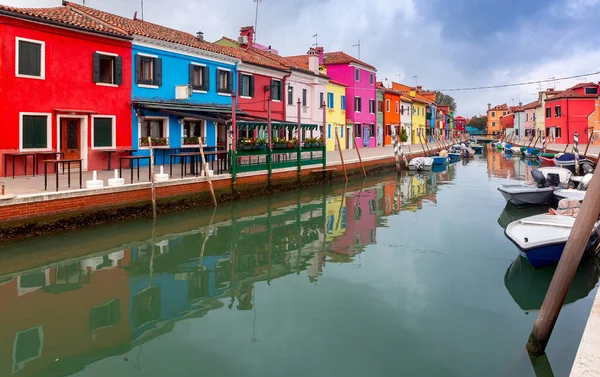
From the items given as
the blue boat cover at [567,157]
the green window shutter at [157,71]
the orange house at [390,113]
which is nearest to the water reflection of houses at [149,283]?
the green window shutter at [157,71]

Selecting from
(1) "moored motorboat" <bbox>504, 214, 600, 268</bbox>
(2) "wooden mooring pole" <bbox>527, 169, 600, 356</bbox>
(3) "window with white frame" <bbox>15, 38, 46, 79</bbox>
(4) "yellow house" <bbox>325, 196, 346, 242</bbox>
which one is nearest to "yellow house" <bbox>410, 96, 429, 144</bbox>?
(4) "yellow house" <bbox>325, 196, 346, 242</bbox>

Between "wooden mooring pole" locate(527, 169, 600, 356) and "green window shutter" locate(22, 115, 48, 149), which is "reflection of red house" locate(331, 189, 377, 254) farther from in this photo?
"green window shutter" locate(22, 115, 48, 149)

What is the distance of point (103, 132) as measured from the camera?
17.8 meters

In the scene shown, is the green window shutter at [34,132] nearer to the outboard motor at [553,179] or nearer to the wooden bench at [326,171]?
the wooden bench at [326,171]

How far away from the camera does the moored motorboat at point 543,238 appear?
345 inches

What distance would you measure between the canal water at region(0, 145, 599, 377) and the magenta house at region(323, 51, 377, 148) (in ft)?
88.2

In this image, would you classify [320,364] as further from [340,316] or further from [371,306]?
[371,306]

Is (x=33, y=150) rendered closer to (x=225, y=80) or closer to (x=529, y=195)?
(x=225, y=80)

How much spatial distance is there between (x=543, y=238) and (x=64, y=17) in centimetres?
1638

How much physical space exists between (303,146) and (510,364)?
18.2m

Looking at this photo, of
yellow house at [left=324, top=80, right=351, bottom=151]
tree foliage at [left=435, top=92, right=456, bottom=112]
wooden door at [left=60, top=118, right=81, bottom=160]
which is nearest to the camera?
wooden door at [left=60, top=118, right=81, bottom=160]

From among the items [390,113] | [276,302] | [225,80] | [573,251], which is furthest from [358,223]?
[390,113]

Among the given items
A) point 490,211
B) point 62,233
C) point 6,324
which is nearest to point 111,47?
point 62,233

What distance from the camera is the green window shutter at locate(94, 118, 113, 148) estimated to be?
57.7 feet
